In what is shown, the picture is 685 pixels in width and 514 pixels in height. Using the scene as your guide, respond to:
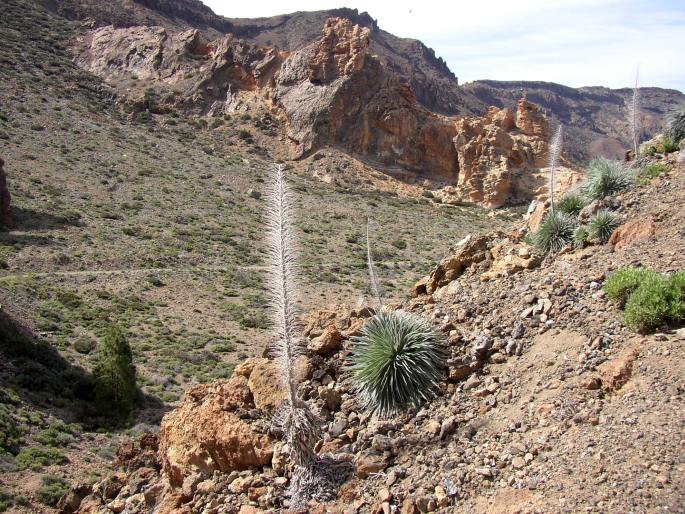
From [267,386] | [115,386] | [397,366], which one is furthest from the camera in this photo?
[115,386]

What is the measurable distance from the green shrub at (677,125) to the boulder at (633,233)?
375 cm

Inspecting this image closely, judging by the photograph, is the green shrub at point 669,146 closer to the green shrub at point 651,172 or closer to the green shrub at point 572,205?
the green shrub at point 651,172

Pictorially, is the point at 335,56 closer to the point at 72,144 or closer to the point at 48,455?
the point at 72,144

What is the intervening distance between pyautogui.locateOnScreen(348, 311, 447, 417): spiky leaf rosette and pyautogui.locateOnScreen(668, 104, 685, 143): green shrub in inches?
269

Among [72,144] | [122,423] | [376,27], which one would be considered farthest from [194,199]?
[376,27]

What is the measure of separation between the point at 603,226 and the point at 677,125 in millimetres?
4257

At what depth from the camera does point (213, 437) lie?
6.91 m

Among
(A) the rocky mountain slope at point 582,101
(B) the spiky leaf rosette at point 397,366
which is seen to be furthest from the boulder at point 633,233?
(A) the rocky mountain slope at point 582,101

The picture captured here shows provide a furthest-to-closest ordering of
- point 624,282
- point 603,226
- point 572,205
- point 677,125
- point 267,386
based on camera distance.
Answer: point 677,125 < point 572,205 < point 603,226 < point 267,386 < point 624,282

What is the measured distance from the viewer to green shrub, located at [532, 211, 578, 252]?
8.52 metres

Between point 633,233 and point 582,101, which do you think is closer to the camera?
point 633,233

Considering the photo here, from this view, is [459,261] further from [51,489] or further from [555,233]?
[51,489]

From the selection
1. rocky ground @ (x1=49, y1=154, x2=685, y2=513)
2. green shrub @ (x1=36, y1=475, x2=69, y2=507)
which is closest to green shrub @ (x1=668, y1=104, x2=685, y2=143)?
rocky ground @ (x1=49, y1=154, x2=685, y2=513)

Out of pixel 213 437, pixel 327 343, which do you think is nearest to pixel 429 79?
pixel 327 343
